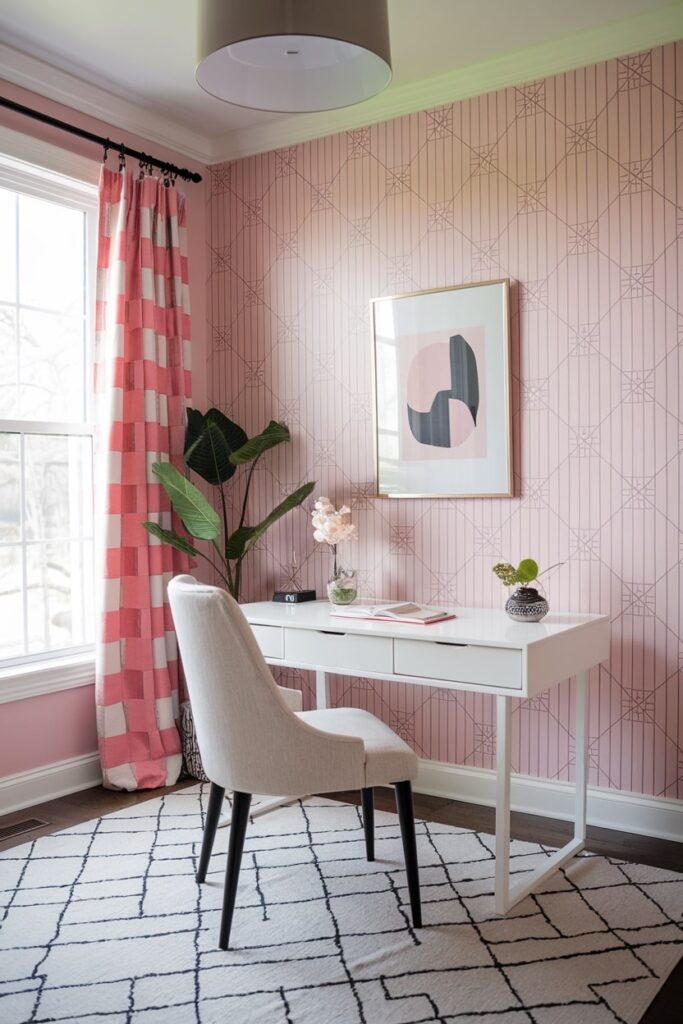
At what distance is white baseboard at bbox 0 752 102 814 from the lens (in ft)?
10.7

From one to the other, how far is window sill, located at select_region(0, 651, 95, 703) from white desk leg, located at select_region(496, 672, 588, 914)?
1713 mm

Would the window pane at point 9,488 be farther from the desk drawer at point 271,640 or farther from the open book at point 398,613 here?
the open book at point 398,613

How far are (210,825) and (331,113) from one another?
273 cm

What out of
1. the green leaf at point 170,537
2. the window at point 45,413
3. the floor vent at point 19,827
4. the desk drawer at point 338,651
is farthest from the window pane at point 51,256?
the floor vent at point 19,827

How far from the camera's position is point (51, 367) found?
3.57m

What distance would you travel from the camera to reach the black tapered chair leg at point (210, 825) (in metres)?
2.50

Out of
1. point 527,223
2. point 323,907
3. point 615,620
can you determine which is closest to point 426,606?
point 615,620

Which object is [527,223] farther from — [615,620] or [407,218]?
[615,620]

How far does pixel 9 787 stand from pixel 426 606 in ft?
5.35

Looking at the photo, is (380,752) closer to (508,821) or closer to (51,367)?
(508,821)

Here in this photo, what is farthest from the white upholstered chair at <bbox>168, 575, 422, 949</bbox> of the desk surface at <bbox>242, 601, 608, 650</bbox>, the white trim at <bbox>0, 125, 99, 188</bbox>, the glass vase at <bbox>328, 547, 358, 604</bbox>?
the white trim at <bbox>0, 125, 99, 188</bbox>

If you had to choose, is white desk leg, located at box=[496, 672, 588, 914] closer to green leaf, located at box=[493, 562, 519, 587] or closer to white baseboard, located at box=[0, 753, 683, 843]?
white baseboard, located at box=[0, 753, 683, 843]

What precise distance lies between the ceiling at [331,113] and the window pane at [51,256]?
0.42 metres

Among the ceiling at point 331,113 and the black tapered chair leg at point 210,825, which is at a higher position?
the ceiling at point 331,113
